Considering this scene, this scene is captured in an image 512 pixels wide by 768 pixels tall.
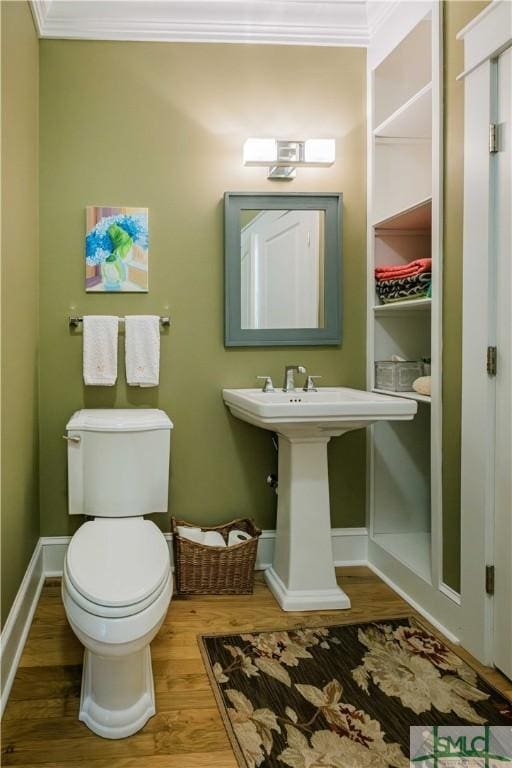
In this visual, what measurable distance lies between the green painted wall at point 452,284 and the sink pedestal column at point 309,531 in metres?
0.49

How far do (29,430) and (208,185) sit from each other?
1.36 metres

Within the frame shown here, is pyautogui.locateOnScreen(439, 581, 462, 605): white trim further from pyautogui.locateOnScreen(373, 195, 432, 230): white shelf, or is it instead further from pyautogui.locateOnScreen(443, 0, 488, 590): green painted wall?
pyautogui.locateOnScreen(373, 195, 432, 230): white shelf

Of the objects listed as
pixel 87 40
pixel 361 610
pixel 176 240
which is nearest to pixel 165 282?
pixel 176 240

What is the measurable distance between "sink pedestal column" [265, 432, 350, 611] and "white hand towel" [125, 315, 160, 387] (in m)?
0.70

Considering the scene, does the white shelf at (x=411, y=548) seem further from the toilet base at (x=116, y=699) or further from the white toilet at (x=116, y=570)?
the toilet base at (x=116, y=699)

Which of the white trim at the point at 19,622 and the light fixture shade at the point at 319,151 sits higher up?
the light fixture shade at the point at 319,151

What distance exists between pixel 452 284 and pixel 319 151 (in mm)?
→ 1023

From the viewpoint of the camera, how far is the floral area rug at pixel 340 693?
1.68 metres

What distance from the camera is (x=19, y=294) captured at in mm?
2332

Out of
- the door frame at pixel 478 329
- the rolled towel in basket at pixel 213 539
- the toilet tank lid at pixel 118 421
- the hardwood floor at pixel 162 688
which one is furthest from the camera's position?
the rolled towel in basket at pixel 213 539

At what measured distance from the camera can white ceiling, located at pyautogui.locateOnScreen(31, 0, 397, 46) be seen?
9.16 feet

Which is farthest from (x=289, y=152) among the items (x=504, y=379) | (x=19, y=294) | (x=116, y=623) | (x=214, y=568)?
(x=116, y=623)

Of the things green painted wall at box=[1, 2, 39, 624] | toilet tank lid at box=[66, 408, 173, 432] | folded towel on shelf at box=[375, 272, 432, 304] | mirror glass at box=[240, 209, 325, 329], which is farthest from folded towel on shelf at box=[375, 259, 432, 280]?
green painted wall at box=[1, 2, 39, 624]

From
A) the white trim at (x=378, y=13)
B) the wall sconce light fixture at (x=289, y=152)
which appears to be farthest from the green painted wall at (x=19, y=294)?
the white trim at (x=378, y=13)
